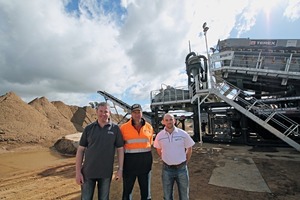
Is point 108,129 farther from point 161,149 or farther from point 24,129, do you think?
point 24,129

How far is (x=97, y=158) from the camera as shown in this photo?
2.82 meters

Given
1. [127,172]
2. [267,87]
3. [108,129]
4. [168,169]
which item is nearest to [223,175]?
[168,169]

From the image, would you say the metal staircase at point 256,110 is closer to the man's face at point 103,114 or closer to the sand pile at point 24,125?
the man's face at point 103,114

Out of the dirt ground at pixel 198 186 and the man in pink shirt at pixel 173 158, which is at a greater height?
the man in pink shirt at pixel 173 158

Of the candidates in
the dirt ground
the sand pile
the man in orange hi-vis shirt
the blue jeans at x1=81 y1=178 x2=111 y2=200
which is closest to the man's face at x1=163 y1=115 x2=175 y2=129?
the man in orange hi-vis shirt

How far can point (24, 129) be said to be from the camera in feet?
64.6

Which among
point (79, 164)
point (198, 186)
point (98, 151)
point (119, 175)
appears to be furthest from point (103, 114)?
point (198, 186)

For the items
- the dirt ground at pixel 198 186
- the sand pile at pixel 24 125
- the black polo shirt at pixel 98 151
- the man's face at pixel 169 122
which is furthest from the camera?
the sand pile at pixel 24 125

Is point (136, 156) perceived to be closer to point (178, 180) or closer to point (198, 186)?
point (178, 180)

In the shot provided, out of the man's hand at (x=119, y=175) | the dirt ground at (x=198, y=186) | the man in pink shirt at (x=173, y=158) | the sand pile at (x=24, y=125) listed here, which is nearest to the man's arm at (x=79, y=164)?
the man's hand at (x=119, y=175)

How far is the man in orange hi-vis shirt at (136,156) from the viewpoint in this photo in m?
3.06

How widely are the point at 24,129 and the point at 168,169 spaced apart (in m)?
20.7

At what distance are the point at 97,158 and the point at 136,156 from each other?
0.58 meters

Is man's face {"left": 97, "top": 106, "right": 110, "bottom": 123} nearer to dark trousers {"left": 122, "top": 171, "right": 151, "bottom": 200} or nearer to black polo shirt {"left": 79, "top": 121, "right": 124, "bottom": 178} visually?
black polo shirt {"left": 79, "top": 121, "right": 124, "bottom": 178}
